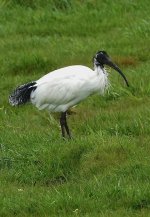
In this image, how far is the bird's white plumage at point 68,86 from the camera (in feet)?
33.5

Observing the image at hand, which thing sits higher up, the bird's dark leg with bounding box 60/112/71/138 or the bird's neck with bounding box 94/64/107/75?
the bird's neck with bounding box 94/64/107/75

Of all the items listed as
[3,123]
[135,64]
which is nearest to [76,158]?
[3,123]

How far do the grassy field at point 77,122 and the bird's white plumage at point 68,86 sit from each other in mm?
380

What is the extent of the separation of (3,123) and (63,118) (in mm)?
1136

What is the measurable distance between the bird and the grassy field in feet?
1.09

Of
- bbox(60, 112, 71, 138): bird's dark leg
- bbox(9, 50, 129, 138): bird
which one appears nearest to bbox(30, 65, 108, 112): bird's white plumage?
bbox(9, 50, 129, 138): bird

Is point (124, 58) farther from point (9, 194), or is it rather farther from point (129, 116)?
point (9, 194)

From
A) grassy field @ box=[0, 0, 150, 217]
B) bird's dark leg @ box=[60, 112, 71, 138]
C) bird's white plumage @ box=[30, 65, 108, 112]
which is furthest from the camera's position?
bird's white plumage @ box=[30, 65, 108, 112]

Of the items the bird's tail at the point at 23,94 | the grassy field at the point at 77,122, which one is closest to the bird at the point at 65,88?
the bird's tail at the point at 23,94

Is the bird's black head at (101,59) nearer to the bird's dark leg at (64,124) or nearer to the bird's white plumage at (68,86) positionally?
the bird's white plumage at (68,86)

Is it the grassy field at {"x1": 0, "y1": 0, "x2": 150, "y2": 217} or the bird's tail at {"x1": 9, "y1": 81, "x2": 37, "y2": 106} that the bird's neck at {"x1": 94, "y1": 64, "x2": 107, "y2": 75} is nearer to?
the grassy field at {"x1": 0, "y1": 0, "x2": 150, "y2": 217}

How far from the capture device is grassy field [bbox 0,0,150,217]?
304 inches

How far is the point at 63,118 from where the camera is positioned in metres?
10.4

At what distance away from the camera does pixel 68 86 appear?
10.2m
